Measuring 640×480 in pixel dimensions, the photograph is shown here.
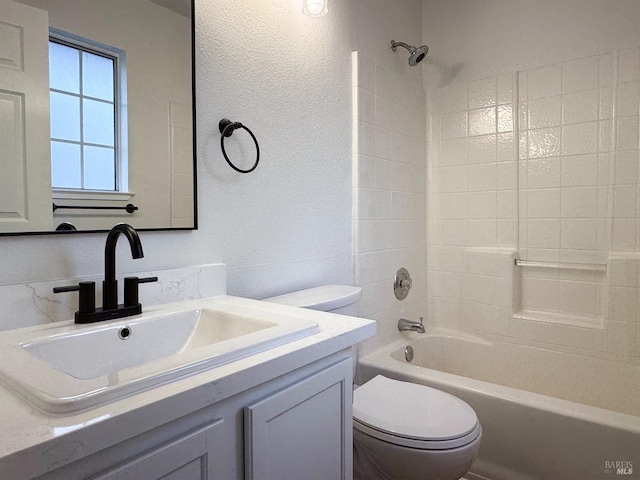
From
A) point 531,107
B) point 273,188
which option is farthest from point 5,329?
point 531,107

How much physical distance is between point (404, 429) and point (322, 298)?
1.72ft

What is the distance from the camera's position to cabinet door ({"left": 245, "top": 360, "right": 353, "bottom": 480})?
78cm

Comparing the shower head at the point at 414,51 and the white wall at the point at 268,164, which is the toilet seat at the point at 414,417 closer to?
the white wall at the point at 268,164

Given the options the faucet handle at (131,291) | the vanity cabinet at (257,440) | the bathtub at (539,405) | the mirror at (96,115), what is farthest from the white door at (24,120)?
the bathtub at (539,405)

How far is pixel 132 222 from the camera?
119cm

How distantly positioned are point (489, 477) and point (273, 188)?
4.89 feet

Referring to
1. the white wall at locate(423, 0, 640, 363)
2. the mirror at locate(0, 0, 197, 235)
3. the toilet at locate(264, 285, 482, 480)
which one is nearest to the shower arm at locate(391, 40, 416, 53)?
the white wall at locate(423, 0, 640, 363)

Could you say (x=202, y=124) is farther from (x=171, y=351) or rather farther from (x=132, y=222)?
(x=171, y=351)

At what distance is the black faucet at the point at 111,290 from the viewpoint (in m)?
1.00

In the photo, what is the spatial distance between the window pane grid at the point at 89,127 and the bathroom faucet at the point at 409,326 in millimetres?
1719

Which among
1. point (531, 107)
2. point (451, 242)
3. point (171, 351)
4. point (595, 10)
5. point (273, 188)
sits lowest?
point (171, 351)

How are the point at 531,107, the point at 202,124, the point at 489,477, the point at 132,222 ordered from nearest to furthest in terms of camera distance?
the point at 132,222, the point at 202,124, the point at 489,477, the point at 531,107

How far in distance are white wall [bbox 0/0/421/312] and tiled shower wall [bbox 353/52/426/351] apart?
8cm

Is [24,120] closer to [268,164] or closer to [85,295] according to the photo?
[85,295]
